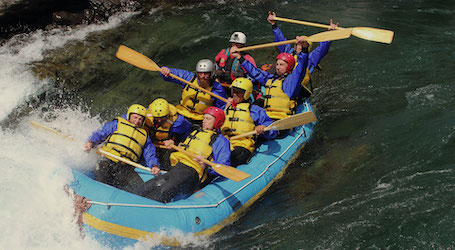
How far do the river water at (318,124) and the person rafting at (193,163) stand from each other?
600 millimetres

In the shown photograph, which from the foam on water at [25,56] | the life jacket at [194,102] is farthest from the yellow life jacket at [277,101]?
the foam on water at [25,56]

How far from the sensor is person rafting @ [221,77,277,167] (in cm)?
575

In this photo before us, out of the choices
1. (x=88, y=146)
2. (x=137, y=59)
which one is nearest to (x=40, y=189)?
(x=88, y=146)

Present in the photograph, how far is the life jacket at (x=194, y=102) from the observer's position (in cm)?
623

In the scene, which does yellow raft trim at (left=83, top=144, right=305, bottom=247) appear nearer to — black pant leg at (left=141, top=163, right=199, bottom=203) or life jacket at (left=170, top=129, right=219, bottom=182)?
black pant leg at (left=141, top=163, right=199, bottom=203)

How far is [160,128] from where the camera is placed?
5.66 m

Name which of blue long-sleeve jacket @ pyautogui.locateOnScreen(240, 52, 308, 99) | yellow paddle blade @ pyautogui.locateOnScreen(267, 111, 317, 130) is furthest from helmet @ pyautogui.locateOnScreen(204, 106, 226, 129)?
blue long-sleeve jacket @ pyautogui.locateOnScreen(240, 52, 308, 99)

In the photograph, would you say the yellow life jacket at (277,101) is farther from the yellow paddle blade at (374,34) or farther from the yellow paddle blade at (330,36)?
the yellow paddle blade at (374,34)

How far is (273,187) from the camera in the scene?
5746mm

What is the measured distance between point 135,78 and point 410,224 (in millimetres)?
6011

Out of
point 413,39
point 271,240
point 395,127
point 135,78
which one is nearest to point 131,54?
point 135,78

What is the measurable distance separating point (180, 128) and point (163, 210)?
1424 mm

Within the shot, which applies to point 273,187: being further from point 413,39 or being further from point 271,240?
point 413,39

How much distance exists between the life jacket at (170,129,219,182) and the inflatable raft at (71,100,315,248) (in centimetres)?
27
